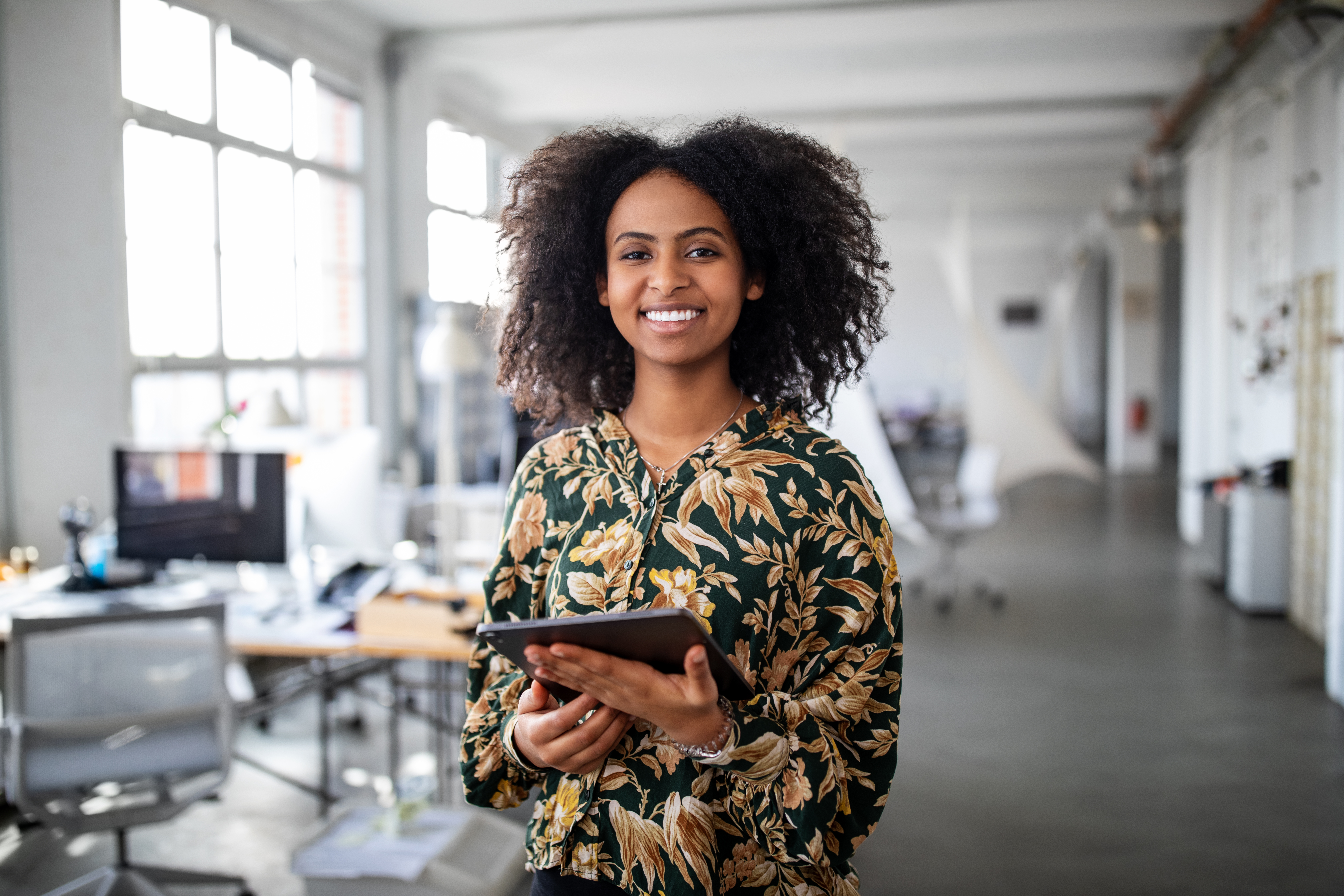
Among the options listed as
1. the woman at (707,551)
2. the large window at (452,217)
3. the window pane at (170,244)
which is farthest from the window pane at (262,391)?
the woman at (707,551)

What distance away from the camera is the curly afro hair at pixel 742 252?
4.26 ft

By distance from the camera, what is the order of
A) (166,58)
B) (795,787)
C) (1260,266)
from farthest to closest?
(1260,266) < (166,58) < (795,787)

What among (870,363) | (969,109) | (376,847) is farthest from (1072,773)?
(969,109)

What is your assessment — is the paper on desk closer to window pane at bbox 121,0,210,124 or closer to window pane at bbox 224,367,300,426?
window pane at bbox 224,367,300,426

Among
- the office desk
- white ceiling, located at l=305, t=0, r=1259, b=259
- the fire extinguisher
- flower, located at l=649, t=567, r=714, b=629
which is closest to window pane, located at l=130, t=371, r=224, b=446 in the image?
the office desk

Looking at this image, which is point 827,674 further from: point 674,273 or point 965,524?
point 965,524

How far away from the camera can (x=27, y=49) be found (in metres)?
4.02

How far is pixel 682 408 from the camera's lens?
4.21 ft

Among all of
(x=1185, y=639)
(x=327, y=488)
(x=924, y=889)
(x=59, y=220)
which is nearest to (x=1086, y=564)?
(x=1185, y=639)

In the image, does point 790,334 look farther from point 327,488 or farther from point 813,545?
point 327,488

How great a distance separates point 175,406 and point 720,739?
478 centimetres

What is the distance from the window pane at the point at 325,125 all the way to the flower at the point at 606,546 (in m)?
5.70

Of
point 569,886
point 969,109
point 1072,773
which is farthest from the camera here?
point 969,109

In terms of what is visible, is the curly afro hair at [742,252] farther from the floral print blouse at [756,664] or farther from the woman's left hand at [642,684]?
the woman's left hand at [642,684]
